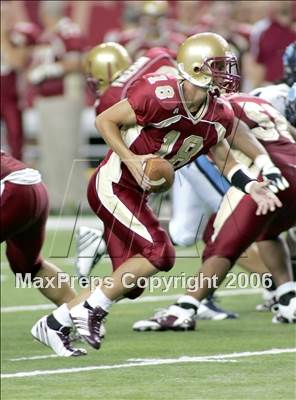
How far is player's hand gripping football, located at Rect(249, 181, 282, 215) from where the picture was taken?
20.0 ft

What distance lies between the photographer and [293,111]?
768cm

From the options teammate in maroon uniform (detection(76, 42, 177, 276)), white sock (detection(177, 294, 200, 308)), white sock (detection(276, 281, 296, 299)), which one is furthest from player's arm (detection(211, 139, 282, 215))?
teammate in maroon uniform (detection(76, 42, 177, 276))

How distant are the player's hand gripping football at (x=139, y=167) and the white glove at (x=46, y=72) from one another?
7753 mm

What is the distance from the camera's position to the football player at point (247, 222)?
7371 mm

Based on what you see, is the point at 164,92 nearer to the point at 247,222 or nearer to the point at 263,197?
the point at 263,197

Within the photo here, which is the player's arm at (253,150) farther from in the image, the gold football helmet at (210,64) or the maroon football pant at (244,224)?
the maroon football pant at (244,224)

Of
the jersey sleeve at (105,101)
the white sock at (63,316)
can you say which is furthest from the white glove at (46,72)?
the white sock at (63,316)

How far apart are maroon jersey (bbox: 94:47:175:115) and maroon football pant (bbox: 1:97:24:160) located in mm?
5085

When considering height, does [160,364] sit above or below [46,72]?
above

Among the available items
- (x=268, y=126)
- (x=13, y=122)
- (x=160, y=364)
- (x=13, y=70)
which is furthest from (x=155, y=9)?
(x=160, y=364)

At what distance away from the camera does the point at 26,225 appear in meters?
6.65

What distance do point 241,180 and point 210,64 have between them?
0.58 metres

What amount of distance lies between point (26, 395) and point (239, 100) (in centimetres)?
235

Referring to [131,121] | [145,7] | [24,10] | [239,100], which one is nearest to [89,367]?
[131,121]
